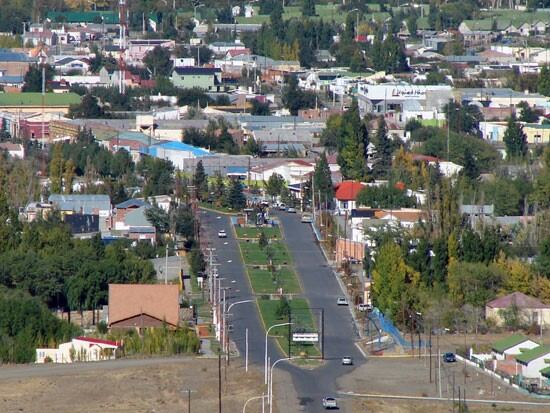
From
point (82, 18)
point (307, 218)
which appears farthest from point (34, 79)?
point (307, 218)

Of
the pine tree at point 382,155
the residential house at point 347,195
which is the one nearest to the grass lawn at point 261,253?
the residential house at point 347,195

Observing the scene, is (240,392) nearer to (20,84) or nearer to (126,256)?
(126,256)

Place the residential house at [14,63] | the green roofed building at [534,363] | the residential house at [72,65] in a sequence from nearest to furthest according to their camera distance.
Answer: the green roofed building at [534,363] → the residential house at [14,63] → the residential house at [72,65]


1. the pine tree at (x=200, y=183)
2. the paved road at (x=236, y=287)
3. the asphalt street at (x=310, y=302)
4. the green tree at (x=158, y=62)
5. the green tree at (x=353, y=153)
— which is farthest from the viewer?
the green tree at (x=158, y=62)

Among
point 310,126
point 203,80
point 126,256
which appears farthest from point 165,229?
point 203,80

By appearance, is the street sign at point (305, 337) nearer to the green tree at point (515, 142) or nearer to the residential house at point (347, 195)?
the residential house at point (347, 195)

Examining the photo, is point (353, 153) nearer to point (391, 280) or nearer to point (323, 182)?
point (323, 182)
